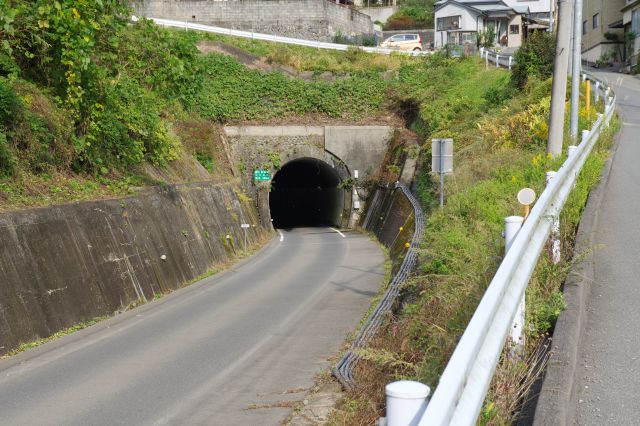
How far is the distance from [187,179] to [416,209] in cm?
820

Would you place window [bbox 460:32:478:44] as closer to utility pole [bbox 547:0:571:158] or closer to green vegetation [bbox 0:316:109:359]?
utility pole [bbox 547:0:571:158]

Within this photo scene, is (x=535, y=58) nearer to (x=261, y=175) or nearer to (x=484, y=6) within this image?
(x=261, y=175)

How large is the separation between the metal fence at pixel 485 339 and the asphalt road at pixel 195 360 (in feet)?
16.2

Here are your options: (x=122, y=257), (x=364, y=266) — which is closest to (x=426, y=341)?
(x=122, y=257)

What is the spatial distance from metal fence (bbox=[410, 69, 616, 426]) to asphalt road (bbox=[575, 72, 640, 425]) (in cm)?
80

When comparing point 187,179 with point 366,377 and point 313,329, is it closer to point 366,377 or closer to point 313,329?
point 313,329

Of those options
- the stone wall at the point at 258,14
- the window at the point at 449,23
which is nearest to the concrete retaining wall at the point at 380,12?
the window at the point at 449,23

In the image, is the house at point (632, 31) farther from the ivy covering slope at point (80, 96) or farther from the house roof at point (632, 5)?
the ivy covering slope at point (80, 96)

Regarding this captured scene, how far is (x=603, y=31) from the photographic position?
200 ft

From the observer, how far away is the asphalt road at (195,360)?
9750 millimetres

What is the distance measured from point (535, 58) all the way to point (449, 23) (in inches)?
1460

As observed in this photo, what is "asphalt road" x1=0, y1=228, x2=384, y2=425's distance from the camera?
9.75m

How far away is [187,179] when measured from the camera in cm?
2736

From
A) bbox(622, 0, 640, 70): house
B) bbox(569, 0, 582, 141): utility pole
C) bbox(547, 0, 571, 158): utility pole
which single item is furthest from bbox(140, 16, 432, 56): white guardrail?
bbox(547, 0, 571, 158): utility pole
